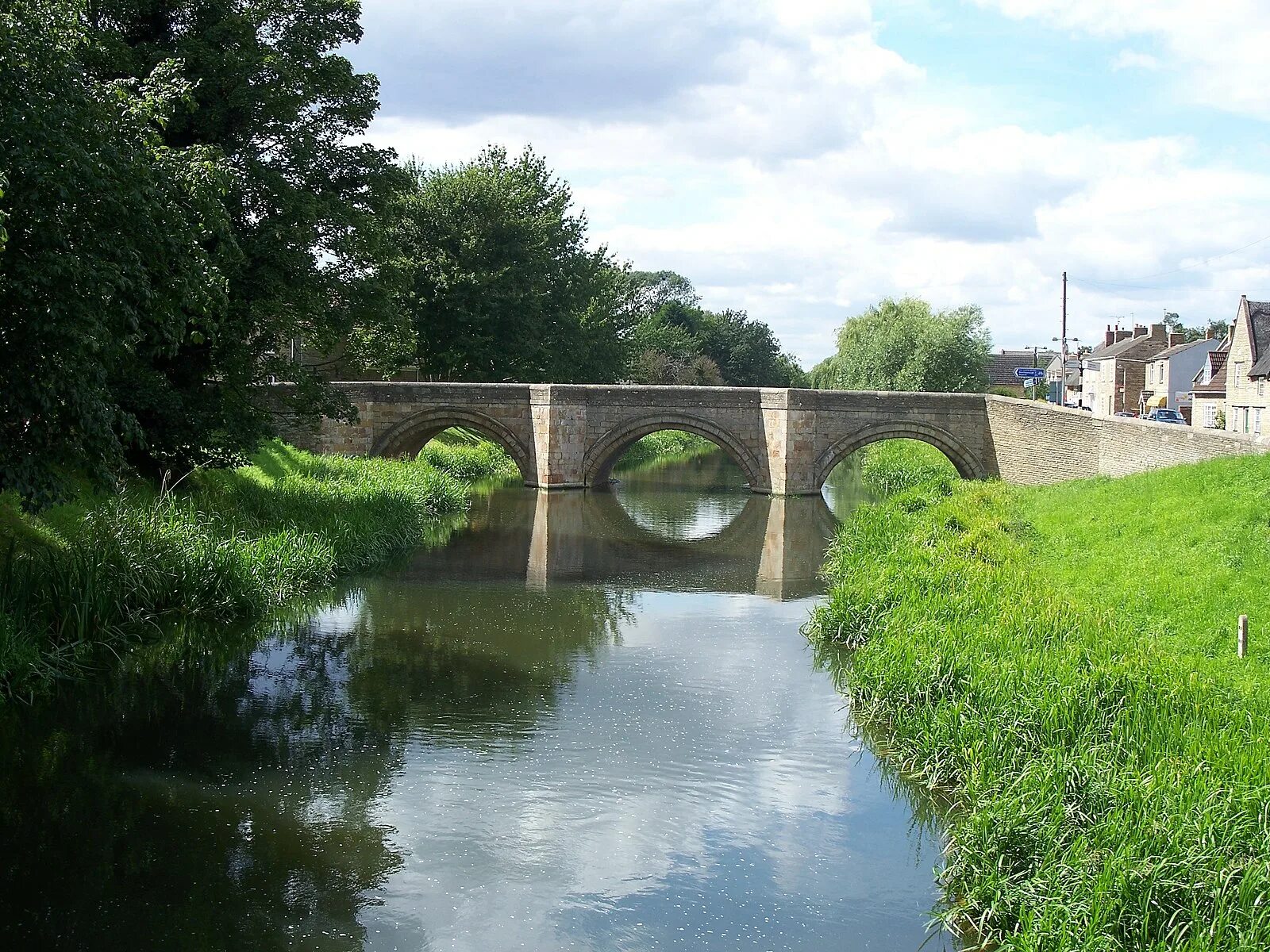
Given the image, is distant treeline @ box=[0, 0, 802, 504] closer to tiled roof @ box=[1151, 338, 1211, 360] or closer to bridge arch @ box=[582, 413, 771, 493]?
bridge arch @ box=[582, 413, 771, 493]

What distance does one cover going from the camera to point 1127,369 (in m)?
66.0

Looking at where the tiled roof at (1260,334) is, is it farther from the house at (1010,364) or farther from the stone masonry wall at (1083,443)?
the house at (1010,364)

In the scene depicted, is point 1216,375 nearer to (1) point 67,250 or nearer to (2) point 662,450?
(2) point 662,450

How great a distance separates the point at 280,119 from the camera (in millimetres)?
18156

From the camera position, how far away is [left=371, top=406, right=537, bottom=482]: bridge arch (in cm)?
3088

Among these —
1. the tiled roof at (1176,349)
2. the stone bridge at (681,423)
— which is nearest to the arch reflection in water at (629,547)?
the stone bridge at (681,423)


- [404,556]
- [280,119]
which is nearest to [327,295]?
[280,119]

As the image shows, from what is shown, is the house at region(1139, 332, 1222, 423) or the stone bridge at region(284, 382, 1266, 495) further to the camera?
the house at region(1139, 332, 1222, 423)

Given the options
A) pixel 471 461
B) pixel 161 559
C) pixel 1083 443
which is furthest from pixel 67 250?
pixel 471 461

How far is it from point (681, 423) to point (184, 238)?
20103 mm

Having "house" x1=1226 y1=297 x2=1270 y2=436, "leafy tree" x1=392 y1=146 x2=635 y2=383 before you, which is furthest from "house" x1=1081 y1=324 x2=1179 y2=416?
"leafy tree" x1=392 y1=146 x2=635 y2=383

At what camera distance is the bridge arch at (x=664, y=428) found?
3119 cm

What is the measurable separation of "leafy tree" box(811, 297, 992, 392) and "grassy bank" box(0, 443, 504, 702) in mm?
28250

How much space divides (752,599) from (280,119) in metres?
9.96
